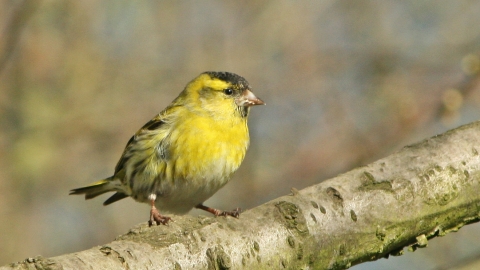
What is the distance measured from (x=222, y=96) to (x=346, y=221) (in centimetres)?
242

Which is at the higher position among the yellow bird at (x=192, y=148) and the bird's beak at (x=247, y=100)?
the bird's beak at (x=247, y=100)

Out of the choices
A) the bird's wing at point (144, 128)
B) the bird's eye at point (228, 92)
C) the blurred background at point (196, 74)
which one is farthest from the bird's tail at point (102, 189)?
the blurred background at point (196, 74)

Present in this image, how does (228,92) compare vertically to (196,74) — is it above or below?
below

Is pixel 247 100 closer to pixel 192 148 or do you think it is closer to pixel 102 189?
pixel 192 148

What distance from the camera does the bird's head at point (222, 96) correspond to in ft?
17.1

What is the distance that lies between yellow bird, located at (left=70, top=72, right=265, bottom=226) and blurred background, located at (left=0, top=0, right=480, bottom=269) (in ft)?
7.58

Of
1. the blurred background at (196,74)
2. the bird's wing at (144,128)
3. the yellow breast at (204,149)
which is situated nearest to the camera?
the yellow breast at (204,149)

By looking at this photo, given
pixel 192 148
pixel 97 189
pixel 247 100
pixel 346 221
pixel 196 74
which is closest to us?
pixel 346 221

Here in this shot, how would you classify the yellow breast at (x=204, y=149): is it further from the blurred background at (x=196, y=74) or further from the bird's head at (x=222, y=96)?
the blurred background at (x=196, y=74)

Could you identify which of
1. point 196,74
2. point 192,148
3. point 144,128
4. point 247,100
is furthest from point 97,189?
point 196,74

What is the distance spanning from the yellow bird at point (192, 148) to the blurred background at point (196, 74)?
7.58ft

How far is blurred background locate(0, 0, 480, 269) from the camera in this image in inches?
301

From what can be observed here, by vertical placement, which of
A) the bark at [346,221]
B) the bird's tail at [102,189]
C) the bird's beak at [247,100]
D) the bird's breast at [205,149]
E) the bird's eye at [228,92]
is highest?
the bird's eye at [228,92]

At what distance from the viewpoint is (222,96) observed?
210 inches
